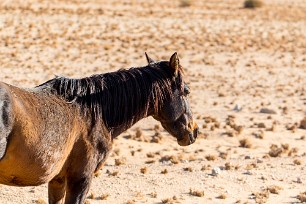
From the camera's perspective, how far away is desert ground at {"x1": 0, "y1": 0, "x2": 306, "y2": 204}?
31.0ft

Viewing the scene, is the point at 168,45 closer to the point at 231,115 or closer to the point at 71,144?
the point at 231,115

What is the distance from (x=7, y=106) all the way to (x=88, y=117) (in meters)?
1.21

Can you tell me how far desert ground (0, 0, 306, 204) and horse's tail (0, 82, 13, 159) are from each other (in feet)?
11.5

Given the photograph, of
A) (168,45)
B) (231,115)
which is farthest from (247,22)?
(231,115)

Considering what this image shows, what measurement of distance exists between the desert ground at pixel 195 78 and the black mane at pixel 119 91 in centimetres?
246

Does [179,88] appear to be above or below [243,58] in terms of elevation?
above

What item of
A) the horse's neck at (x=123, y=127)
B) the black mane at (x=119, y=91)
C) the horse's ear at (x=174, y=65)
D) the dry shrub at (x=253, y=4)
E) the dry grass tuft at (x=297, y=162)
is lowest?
the dry grass tuft at (x=297, y=162)

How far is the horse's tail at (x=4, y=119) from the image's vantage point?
4.78 m

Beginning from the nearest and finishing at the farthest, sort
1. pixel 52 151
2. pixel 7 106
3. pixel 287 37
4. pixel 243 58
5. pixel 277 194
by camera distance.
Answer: pixel 7 106, pixel 52 151, pixel 277 194, pixel 243 58, pixel 287 37

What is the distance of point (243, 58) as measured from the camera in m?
27.2

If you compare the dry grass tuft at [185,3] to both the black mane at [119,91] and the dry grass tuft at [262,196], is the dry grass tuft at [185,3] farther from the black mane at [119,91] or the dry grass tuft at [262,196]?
the black mane at [119,91]

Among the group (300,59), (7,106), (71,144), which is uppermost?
(7,106)

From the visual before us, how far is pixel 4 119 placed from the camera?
15.7 ft

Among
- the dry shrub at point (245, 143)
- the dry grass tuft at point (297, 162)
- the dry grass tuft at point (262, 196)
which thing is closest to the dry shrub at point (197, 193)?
the dry grass tuft at point (262, 196)
